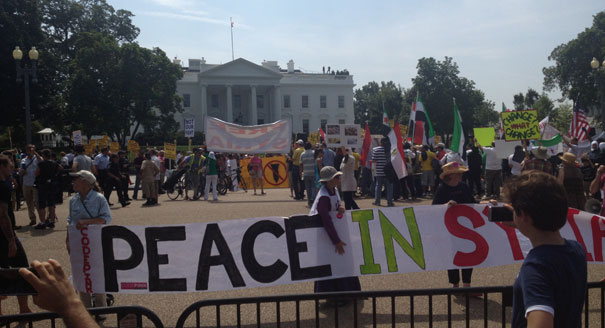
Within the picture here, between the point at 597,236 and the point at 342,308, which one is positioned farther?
the point at 342,308

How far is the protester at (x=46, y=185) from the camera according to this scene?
11328 millimetres

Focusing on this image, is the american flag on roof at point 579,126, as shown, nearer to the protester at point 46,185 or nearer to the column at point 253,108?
the protester at point 46,185

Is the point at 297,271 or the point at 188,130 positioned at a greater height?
the point at 188,130

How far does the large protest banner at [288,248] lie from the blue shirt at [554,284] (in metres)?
3.35

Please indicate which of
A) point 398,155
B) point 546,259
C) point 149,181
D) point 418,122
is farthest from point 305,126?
point 546,259

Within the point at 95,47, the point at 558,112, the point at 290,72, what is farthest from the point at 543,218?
the point at 290,72

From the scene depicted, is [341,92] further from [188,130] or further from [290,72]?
[188,130]

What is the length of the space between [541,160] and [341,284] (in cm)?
525

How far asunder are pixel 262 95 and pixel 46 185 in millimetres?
74707

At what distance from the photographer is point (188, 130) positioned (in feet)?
92.7

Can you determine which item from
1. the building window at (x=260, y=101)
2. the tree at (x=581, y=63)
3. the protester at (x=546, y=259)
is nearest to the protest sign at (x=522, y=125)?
the protester at (x=546, y=259)

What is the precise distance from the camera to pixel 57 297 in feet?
5.23

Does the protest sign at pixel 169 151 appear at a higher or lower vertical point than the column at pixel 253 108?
lower

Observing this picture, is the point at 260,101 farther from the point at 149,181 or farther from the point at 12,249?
the point at 12,249
